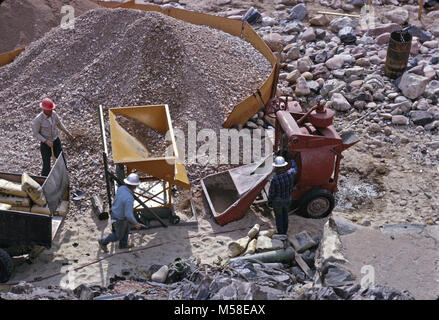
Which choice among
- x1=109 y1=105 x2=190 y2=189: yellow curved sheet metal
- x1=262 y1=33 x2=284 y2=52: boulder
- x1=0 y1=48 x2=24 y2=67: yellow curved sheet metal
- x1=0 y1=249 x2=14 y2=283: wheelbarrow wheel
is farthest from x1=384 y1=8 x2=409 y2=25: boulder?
x1=0 y1=249 x2=14 y2=283: wheelbarrow wheel

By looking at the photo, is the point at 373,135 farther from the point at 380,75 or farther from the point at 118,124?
the point at 118,124

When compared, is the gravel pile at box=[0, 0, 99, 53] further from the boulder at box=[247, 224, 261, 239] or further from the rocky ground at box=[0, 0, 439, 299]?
the boulder at box=[247, 224, 261, 239]

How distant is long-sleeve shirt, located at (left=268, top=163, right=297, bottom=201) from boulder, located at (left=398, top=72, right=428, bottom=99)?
4.90 meters

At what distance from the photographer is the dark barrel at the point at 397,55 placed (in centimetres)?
1170

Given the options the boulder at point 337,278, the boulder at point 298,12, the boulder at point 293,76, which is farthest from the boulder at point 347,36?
the boulder at point 337,278

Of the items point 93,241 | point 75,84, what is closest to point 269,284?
point 93,241

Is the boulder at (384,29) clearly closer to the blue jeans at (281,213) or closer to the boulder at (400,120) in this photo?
the boulder at (400,120)

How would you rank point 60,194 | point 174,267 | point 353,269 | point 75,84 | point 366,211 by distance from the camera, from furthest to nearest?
point 75,84, point 366,211, point 60,194, point 174,267, point 353,269

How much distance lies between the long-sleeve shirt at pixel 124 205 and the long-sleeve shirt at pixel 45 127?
204 centimetres

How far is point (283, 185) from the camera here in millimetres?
7594

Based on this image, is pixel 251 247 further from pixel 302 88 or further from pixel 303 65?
pixel 303 65

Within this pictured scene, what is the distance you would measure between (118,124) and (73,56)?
10.1ft

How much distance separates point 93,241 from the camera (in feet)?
26.1

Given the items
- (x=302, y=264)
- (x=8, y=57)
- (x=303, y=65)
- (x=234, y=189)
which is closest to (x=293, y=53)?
(x=303, y=65)
